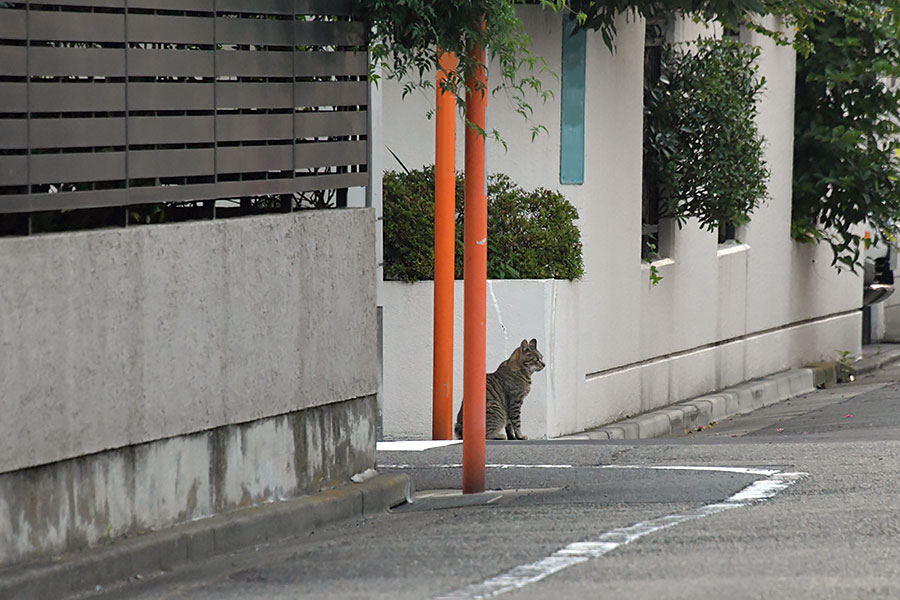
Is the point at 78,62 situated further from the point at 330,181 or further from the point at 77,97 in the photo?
the point at 330,181

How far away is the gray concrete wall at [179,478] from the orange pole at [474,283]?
1.87ft

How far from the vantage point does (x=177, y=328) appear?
315 inches

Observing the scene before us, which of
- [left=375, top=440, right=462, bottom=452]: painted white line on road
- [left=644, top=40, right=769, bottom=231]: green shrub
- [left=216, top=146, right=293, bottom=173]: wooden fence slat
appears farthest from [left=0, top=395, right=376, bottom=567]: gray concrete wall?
[left=644, top=40, right=769, bottom=231]: green shrub

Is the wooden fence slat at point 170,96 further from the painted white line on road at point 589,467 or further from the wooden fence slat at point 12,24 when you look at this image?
the painted white line on road at point 589,467

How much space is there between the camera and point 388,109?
15.2 m

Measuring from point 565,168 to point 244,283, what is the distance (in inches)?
278

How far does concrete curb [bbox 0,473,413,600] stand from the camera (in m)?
6.86

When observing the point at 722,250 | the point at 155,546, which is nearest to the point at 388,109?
the point at 722,250

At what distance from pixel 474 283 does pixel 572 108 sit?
5830 millimetres

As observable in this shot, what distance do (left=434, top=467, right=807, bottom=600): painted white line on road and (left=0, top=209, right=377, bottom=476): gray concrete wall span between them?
1842 mm

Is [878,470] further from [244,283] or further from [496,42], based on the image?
[244,283]

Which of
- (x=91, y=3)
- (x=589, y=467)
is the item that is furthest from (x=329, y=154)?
(x=589, y=467)

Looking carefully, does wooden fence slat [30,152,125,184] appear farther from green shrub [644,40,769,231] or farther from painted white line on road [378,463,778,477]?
green shrub [644,40,769,231]

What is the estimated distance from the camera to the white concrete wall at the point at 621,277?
15023 mm
